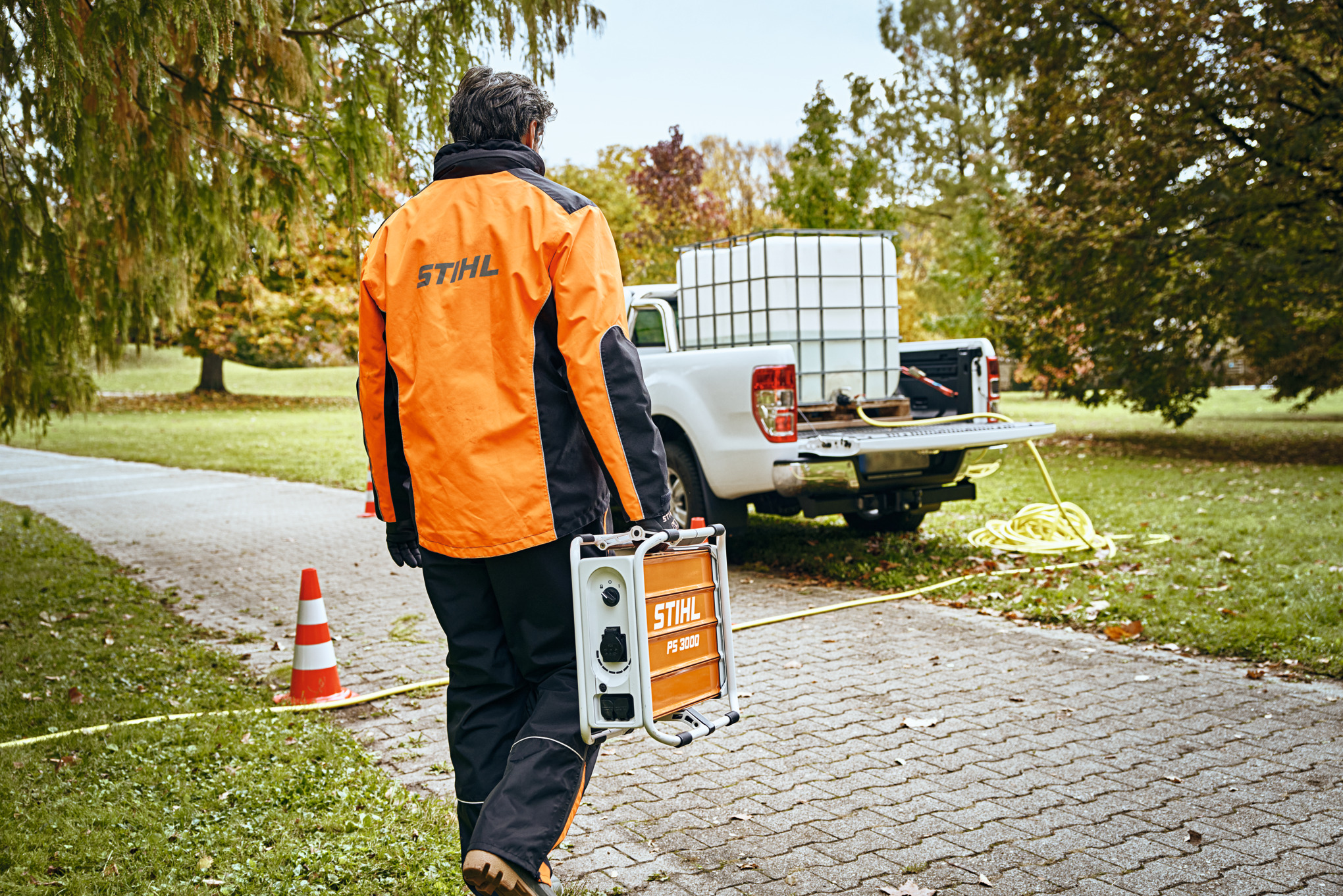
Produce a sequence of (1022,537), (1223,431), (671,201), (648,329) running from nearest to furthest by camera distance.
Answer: (1022,537)
(648,329)
(1223,431)
(671,201)

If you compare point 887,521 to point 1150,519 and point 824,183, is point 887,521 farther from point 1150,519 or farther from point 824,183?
point 824,183

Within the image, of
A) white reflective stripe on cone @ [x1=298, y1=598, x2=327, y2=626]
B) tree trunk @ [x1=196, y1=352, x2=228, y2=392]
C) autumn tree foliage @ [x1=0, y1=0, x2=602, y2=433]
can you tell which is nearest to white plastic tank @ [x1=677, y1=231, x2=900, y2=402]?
autumn tree foliage @ [x1=0, y1=0, x2=602, y2=433]

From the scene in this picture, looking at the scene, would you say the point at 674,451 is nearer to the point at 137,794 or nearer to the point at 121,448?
the point at 137,794

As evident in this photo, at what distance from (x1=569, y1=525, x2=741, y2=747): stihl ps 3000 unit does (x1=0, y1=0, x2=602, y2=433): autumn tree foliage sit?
154 inches

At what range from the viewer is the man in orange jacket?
2.61 m

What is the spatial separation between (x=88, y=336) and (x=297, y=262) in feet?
4.96

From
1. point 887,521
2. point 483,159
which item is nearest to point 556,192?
point 483,159

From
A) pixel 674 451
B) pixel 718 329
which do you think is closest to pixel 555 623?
pixel 674 451

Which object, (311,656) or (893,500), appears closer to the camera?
(311,656)

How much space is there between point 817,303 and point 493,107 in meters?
5.56

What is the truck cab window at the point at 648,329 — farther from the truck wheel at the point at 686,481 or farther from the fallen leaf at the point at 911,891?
the fallen leaf at the point at 911,891

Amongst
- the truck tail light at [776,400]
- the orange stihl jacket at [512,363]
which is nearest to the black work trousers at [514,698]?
the orange stihl jacket at [512,363]

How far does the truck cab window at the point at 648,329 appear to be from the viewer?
870cm

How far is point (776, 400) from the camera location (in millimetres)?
6973
